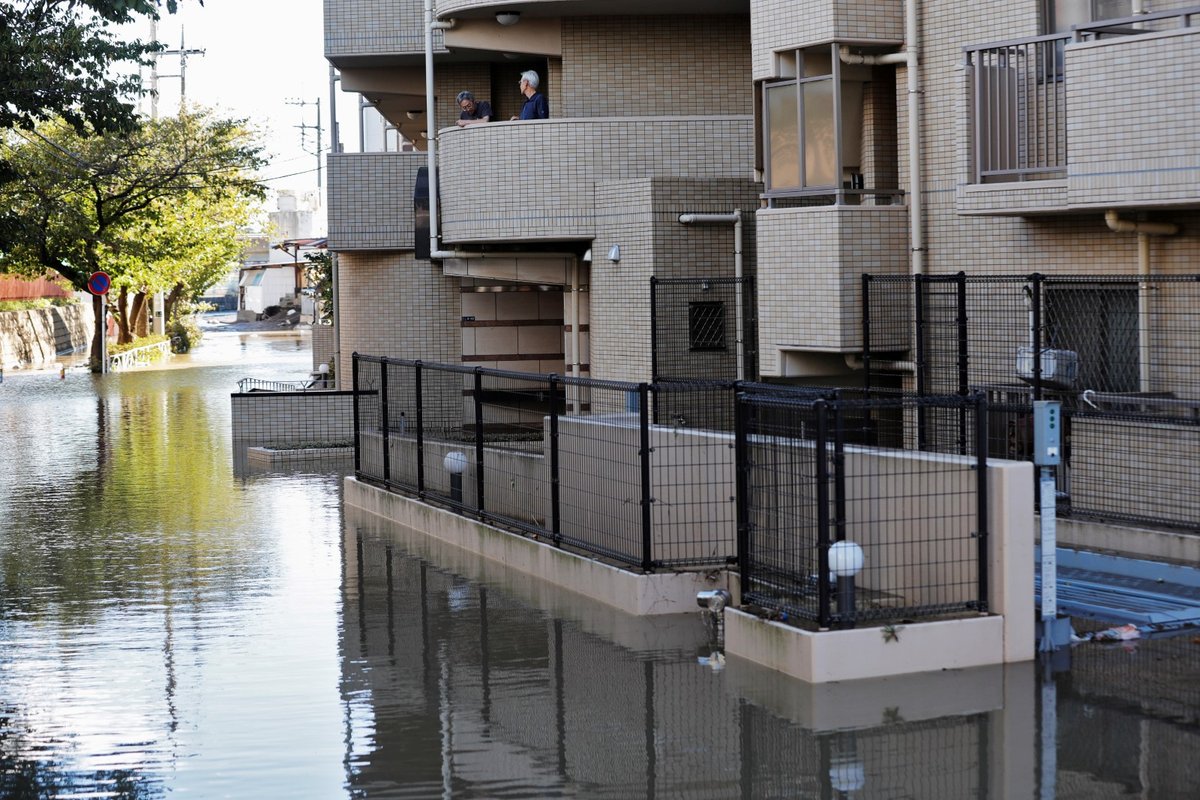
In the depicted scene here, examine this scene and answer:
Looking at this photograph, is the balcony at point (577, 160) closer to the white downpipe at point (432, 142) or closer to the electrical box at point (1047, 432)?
the white downpipe at point (432, 142)

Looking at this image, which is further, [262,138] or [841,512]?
[262,138]

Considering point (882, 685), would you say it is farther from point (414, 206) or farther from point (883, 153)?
point (414, 206)

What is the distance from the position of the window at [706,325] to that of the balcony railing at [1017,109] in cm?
541

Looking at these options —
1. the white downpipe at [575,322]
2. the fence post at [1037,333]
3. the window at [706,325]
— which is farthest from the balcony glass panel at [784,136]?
the white downpipe at [575,322]

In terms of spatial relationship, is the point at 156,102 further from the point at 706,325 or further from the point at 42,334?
the point at 706,325

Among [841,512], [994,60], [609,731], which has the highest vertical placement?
[994,60]

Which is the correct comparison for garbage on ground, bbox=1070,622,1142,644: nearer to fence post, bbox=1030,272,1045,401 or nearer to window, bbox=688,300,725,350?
fence post, bbox=1030,272,1045,401

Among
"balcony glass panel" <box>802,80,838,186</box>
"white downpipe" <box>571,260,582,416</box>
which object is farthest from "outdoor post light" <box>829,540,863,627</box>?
"white downpipe" <box>571,260,582,416</box>

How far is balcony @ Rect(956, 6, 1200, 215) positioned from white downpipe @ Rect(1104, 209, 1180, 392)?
0.39 metres

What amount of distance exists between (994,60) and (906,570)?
575 centimetres

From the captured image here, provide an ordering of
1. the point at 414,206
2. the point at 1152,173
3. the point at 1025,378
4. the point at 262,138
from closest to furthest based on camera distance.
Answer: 1. the point at 1152,173
2. the point at 1025,378
3. the point at 414,206
4. the point at 262,138

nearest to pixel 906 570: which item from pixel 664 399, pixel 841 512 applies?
pixel 841 512

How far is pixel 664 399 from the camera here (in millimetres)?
18094

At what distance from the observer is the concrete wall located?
50.0 m
